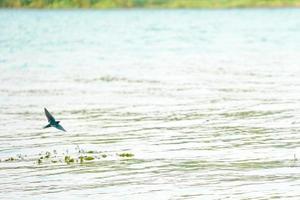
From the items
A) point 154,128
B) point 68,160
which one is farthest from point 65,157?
point 154,128

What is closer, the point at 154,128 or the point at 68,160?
the point at 68,160

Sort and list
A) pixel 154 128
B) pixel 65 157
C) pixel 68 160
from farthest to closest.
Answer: pixel 154 128 → pixel 65 157 → pixel 68 160

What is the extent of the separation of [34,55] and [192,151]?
184ft

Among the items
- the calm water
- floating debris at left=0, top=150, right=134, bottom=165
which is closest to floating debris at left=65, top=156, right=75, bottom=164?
floating debris at left=0, top=150, right=134, bottom=165

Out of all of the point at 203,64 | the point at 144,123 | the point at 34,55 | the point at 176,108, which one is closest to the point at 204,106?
the point at 176,108

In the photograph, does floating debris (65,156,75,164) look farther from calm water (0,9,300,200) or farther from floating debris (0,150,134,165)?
calm water (0,9,300,200)

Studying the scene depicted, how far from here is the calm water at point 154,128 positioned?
25.5 metres

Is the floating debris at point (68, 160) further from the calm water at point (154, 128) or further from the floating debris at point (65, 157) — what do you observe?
the calm water at point (154, 128)

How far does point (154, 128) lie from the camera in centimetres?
3603

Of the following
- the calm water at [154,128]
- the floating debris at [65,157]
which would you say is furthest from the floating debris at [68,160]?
the calm water at [154,128]

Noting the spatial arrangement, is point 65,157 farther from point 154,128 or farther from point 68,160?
point 154,128

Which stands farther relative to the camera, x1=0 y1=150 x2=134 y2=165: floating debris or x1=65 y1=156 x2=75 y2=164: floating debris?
x1=0 y1=150 x2=134 y2=165: floating debris

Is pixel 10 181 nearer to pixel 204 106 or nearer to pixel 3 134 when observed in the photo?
pixel 3 134

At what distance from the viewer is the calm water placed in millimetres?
25469
